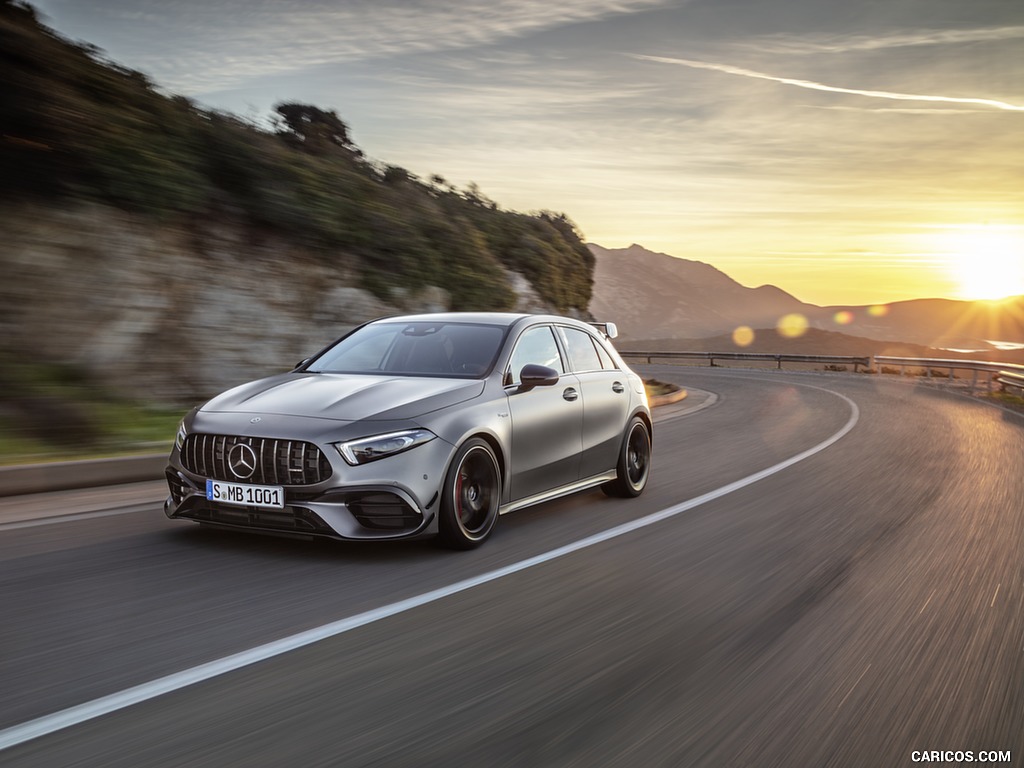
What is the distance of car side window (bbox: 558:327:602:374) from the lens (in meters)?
8.52

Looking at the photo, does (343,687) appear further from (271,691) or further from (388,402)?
(388,402)

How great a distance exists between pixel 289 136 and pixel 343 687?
17.6 m

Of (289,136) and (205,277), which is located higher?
(289,136)

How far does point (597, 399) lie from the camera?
333 inches

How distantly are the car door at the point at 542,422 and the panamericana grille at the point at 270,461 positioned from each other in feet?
5.27

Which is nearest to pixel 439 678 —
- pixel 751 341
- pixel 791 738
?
pixel 791 738

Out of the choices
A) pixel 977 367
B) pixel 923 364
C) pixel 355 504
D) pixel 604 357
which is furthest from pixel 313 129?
pixel 923 364

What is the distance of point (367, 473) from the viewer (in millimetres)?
6020

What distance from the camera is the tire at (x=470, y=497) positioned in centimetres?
638

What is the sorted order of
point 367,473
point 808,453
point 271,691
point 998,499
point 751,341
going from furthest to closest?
1. point 751,341
2. point 808,453
3. point 998,499
4. point 367,473
5. point 271,691

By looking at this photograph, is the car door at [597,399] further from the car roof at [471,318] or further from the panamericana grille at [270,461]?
the panamericana grille at [270,461]

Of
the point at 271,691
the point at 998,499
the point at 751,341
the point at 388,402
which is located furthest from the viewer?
the point at 751,341

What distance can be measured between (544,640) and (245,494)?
7.39ft

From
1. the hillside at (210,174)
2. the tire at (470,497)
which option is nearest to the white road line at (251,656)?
the tire at (470,497)
